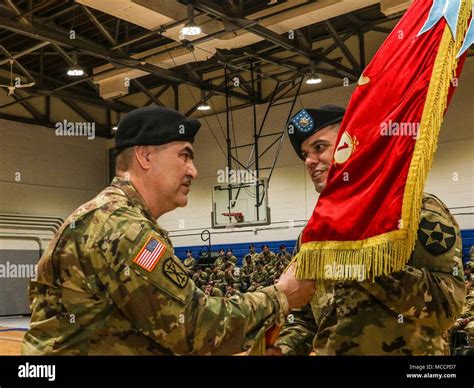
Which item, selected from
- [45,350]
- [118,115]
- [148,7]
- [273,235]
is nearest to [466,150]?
[273,235]

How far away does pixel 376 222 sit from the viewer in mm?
2092

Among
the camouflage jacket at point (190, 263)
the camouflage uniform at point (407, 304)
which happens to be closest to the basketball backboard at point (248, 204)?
the camouflage jacket at point (190, 263)

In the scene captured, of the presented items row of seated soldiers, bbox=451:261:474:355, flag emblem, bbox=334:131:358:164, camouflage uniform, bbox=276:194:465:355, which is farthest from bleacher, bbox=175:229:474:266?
flag emblem, bbox=334:131:358:164

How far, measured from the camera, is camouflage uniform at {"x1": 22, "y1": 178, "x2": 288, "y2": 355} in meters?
1.80

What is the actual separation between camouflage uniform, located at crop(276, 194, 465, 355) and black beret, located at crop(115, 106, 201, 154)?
2.63 feet

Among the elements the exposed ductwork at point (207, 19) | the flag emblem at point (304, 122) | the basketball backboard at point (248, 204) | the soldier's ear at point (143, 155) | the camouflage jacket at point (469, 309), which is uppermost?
the exposed ductwork at point (207, 19)

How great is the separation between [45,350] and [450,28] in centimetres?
181

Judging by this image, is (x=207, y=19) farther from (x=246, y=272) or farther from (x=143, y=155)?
(x=143, y=155)

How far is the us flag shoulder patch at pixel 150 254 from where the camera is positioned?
1804mm

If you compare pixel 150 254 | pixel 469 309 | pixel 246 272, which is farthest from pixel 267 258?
pixel 150 254

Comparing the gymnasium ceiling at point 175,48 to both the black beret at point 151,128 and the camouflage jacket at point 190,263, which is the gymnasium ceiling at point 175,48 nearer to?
the camouflage jacket at point 190,263

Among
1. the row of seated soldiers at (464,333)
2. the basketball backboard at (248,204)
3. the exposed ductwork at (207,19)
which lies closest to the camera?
the row of seated soldiers at (464,333)

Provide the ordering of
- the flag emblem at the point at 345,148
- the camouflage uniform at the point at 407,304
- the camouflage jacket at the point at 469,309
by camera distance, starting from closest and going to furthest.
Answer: the camouflage uniform at the point at 407,304, the flag emblem at the point at 345,148, the camouflage jacket at the point at 469,309

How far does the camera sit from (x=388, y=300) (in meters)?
2.06
